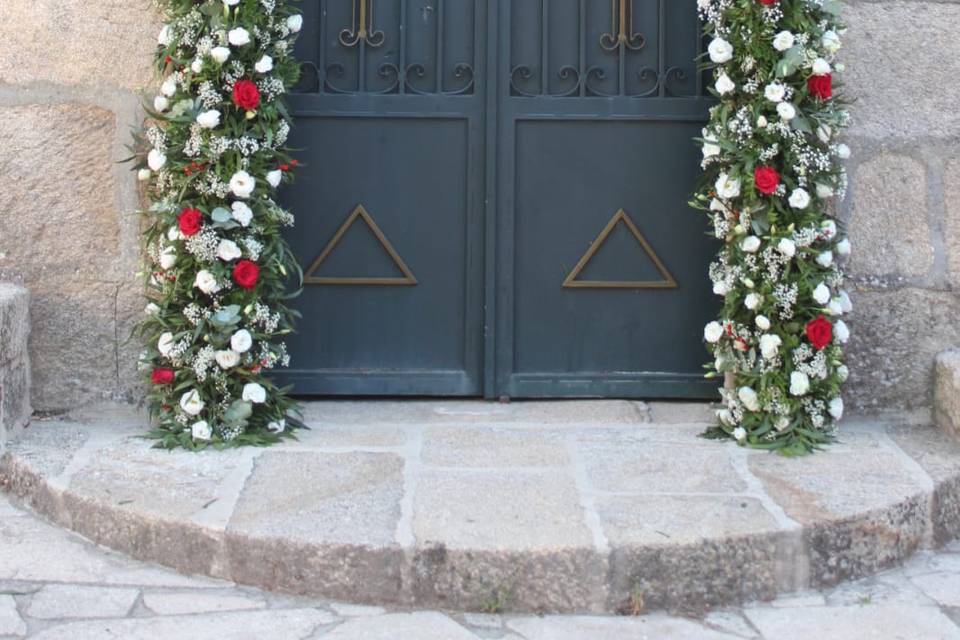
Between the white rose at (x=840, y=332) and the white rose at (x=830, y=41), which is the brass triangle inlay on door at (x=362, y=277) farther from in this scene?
the white rose at (x=830, y=41)

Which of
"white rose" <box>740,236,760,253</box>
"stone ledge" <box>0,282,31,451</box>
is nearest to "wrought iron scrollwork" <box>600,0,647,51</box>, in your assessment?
"white rose" <box>740,236,760,253</box>

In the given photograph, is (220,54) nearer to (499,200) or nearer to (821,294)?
(499,200)

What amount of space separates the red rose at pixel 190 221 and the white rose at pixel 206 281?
5.2 inches

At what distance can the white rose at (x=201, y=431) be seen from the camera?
426 cm

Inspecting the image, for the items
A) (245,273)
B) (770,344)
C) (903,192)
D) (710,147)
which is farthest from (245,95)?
(903,192)

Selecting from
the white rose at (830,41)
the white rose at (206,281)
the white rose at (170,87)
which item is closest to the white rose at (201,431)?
the white rose at (206,281)

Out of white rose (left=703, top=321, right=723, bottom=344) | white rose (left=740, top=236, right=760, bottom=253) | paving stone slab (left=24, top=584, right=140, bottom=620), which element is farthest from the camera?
white rose (left=703, top=321, right=723, bottom=344)

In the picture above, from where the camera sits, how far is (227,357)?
14.1 ft

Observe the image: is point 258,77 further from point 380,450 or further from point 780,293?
point 780,293

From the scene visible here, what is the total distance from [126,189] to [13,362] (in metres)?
0.71

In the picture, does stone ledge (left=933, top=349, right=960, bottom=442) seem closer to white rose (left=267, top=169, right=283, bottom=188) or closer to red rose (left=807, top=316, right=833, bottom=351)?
red rose (left=807, top=316, right=833, bottom=351)

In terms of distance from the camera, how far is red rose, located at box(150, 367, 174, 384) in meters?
4.32

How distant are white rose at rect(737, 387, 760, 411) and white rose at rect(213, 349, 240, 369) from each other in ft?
5.43

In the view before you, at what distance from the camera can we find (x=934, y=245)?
185 inches
